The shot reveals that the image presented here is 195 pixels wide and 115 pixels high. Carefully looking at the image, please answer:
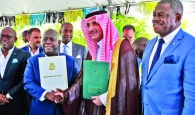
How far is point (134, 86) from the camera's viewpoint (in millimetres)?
2109

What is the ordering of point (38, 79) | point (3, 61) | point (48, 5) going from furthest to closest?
1. point (48, 5)
2. point (3, 61)
3. point (38, 79)

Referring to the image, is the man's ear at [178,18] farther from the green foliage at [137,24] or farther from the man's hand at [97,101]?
the green foliage at [137,24]

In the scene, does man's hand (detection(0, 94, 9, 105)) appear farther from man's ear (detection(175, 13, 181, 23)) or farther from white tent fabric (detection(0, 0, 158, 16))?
white tent fabric (detection(0, 0, 158, 16))

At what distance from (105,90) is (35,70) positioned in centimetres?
84

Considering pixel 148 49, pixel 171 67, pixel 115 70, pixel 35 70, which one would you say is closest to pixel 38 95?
pixel 35 70

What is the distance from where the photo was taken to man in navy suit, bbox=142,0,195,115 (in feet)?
5.70

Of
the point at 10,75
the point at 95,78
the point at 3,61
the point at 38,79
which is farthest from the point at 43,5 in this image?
the point at 95,78

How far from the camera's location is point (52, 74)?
9.00 ft

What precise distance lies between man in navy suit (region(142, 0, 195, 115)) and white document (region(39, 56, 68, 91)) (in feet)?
3.41

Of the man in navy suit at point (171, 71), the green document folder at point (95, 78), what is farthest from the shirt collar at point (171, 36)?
the green document folder at point (95, 78)

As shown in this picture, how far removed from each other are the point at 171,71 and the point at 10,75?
2013 millimetres

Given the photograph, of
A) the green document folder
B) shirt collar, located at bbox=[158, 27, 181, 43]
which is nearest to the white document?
the green document folder

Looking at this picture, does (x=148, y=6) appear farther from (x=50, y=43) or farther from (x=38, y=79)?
(x=38, y=79)

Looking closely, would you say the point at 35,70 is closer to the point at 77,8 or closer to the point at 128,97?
the point at 128,97
